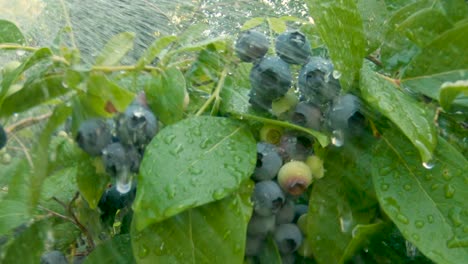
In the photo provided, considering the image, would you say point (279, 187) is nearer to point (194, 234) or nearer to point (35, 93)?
point (194, 234)

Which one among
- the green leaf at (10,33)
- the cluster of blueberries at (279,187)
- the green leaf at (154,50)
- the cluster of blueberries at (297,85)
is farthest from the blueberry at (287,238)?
the green leaf at (10,33)

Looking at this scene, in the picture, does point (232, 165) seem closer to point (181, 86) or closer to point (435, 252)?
point (181, 86)

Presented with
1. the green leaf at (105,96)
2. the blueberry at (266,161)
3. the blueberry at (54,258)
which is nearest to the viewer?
the green leaf at (105,96)

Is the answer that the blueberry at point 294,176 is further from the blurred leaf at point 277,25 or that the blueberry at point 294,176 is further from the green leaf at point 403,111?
the blurred leaf at point 277,25

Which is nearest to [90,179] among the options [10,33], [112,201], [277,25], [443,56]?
[112,201]

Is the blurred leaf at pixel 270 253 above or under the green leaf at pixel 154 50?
under

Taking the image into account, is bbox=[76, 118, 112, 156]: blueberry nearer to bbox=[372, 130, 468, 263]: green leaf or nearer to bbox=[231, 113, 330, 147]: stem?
bbox=[231, 113, 330, 147]: stem
